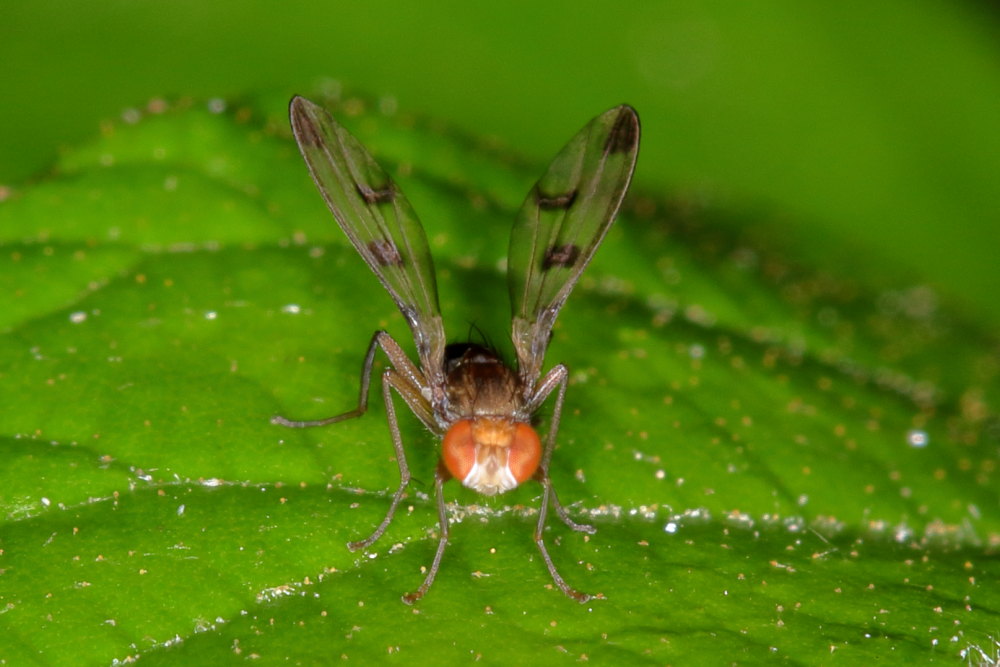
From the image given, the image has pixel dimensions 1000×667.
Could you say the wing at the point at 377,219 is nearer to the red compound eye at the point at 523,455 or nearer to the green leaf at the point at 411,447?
the green leaf at the point at 411,447

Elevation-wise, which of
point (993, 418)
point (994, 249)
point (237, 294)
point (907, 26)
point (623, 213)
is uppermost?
point (907, 26)

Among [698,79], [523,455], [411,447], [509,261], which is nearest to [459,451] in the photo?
[523,455]

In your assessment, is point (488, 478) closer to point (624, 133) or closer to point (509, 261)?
point (509, 261)

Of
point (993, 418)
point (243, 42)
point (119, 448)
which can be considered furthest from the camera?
point (243, 42)

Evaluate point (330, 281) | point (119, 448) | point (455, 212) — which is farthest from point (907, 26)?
point (119, 448)

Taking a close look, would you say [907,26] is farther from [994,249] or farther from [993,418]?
[993,418]

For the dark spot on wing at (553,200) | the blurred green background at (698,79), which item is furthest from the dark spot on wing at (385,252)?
the blurred green background at (698,79)

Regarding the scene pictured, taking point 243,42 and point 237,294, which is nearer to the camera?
point 237,294
